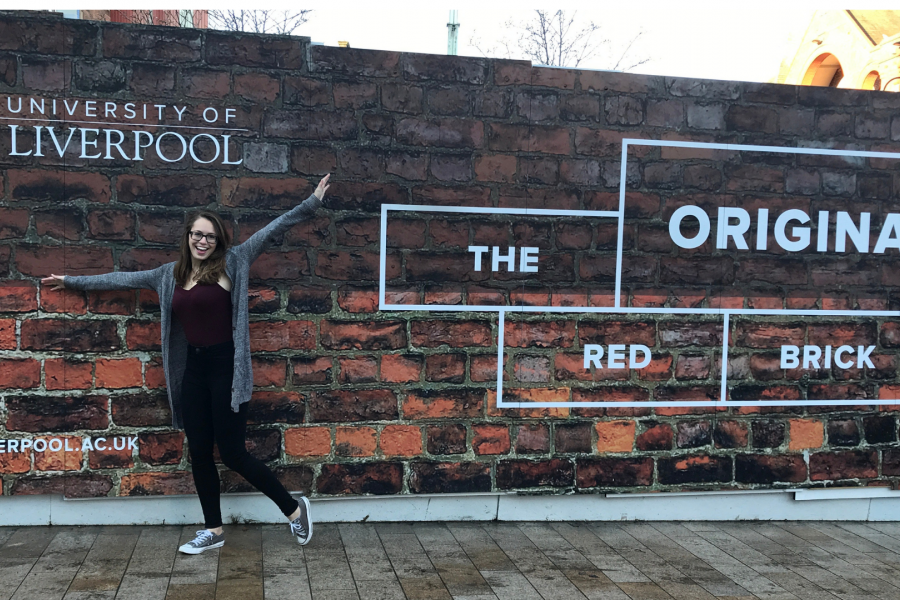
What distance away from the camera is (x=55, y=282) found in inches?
155

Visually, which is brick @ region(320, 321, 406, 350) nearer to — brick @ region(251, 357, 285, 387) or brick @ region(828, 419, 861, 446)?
brick @ region(251, 357, 285, 387)

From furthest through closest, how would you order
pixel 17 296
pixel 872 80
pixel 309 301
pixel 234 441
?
pixel 872 80, pixel 309 301, pixel 17 296, pixel 234 441

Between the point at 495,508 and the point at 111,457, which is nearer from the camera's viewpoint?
the point at 111,457

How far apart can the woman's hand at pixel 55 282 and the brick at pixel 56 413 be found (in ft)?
1.81

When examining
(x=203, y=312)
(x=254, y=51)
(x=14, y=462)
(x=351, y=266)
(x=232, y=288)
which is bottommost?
(x=14, y=462)

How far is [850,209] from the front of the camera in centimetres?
464

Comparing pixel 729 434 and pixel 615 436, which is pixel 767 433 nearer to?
pixel 729 434

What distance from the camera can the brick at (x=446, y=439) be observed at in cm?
432

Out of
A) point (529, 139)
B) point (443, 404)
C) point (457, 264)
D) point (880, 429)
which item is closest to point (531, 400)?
point (443, 404)

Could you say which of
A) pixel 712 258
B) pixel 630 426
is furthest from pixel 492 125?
pixel 630 426

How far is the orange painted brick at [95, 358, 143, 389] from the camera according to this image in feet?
13.2

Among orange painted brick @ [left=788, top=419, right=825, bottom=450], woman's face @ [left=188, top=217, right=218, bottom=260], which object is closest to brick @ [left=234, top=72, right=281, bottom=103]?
woman's face @ [left=188, top=217, right=218, bottom=260]

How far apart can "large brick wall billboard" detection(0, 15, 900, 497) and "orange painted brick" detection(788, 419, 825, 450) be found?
0.01 metres

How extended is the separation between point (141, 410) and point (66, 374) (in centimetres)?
40
